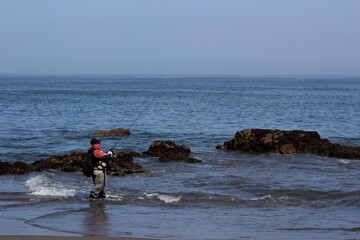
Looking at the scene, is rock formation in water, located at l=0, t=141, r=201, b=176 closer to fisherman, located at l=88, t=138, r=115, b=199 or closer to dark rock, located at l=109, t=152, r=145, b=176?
dark rock, located at l=109, t=152, r=145, b=176

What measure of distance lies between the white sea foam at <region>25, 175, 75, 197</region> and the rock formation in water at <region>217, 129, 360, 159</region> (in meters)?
9.08

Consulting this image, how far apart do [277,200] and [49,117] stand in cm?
3148

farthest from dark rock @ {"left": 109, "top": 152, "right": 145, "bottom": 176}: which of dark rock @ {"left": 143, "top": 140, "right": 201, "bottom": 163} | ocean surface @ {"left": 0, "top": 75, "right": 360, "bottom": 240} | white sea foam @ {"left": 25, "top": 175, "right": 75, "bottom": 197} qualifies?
white sea foam @ {"left": 25, "top": 175, "right": 75, "bottom": 197}

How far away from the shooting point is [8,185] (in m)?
15.8

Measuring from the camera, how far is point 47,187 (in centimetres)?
1547

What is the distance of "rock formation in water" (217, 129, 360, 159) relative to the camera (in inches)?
913

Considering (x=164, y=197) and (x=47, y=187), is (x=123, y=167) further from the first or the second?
(x=164, y=197)

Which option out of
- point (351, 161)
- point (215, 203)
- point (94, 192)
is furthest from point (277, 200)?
point (351, 161)

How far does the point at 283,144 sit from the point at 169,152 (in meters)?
4.71

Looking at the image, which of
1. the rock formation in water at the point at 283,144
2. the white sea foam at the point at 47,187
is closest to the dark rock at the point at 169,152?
the rock formation in water at the point at 283,144

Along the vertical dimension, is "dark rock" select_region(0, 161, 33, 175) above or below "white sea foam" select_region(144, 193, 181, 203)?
below

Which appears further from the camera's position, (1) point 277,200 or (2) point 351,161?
(2) point 351,161

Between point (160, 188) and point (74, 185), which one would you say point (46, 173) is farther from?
point (160, 188)

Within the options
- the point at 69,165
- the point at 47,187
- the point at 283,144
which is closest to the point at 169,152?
the point at 69,165
